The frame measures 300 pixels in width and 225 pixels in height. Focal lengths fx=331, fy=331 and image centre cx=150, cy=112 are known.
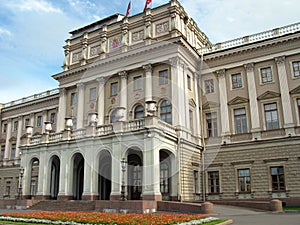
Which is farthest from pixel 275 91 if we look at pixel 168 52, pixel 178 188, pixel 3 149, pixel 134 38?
pixel 3 149

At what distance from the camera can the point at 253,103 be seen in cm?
3112

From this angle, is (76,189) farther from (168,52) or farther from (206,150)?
(168,52)

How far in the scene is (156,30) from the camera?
111 feet

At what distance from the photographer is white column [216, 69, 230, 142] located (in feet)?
105

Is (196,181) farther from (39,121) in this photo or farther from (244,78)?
(39,121)

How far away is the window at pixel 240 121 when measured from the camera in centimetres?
3148

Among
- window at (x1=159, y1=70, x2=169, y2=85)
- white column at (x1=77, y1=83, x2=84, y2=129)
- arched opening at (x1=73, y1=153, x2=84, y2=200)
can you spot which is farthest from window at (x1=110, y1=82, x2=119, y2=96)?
arched opening at (x1=73, y1=153, x2=84, y2=200)

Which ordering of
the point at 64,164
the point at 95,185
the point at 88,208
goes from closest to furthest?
1. the point at 88,208
2. the point at 95,185
3. the point at 64,164

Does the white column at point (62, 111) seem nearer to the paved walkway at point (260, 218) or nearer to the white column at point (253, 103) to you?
the white column at point (253, 103)

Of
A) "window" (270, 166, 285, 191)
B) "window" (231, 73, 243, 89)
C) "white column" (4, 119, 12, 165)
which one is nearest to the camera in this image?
"window" (270, 166, 285, 191)

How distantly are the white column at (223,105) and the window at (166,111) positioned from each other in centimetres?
535

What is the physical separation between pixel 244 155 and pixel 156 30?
15050 mm

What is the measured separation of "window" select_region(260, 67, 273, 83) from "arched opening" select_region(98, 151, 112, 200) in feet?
53.1

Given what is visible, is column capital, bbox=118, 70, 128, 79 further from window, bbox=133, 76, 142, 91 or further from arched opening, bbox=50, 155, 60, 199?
arched opening, bbox=50, 155, 60, 199
